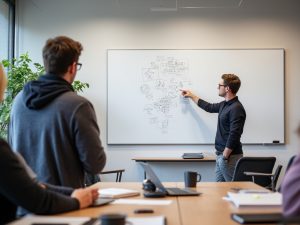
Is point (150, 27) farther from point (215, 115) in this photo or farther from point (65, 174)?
point (65, 174)

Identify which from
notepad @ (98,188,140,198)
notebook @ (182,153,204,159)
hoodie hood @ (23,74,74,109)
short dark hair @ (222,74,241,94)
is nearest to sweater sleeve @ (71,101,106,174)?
hoodie hood @ (23,74,74,109)

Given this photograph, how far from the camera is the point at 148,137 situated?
5207mm

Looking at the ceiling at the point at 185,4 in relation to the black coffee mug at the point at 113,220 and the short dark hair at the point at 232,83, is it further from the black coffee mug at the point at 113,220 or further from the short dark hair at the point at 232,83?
the black coffee mug at the point at 113,220

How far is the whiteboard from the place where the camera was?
520cm

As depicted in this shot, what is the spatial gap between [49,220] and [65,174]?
46 centimetres

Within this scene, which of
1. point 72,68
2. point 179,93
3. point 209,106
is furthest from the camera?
point 179,93

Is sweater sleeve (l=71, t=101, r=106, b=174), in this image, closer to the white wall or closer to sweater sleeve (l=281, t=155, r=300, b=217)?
sweater sleeve (l=281, t=155, r=300, b=217)

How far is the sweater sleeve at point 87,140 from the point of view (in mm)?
1955

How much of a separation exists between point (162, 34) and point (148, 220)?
3.94 m

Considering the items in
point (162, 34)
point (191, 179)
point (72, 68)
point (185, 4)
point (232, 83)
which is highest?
point (185, 4)

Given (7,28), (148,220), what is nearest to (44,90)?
(148,220)

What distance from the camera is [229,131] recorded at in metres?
4.28

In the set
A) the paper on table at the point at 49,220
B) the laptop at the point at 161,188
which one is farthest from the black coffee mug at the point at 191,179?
the paper on table at the point at 49,220

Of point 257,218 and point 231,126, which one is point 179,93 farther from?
point 257,218
